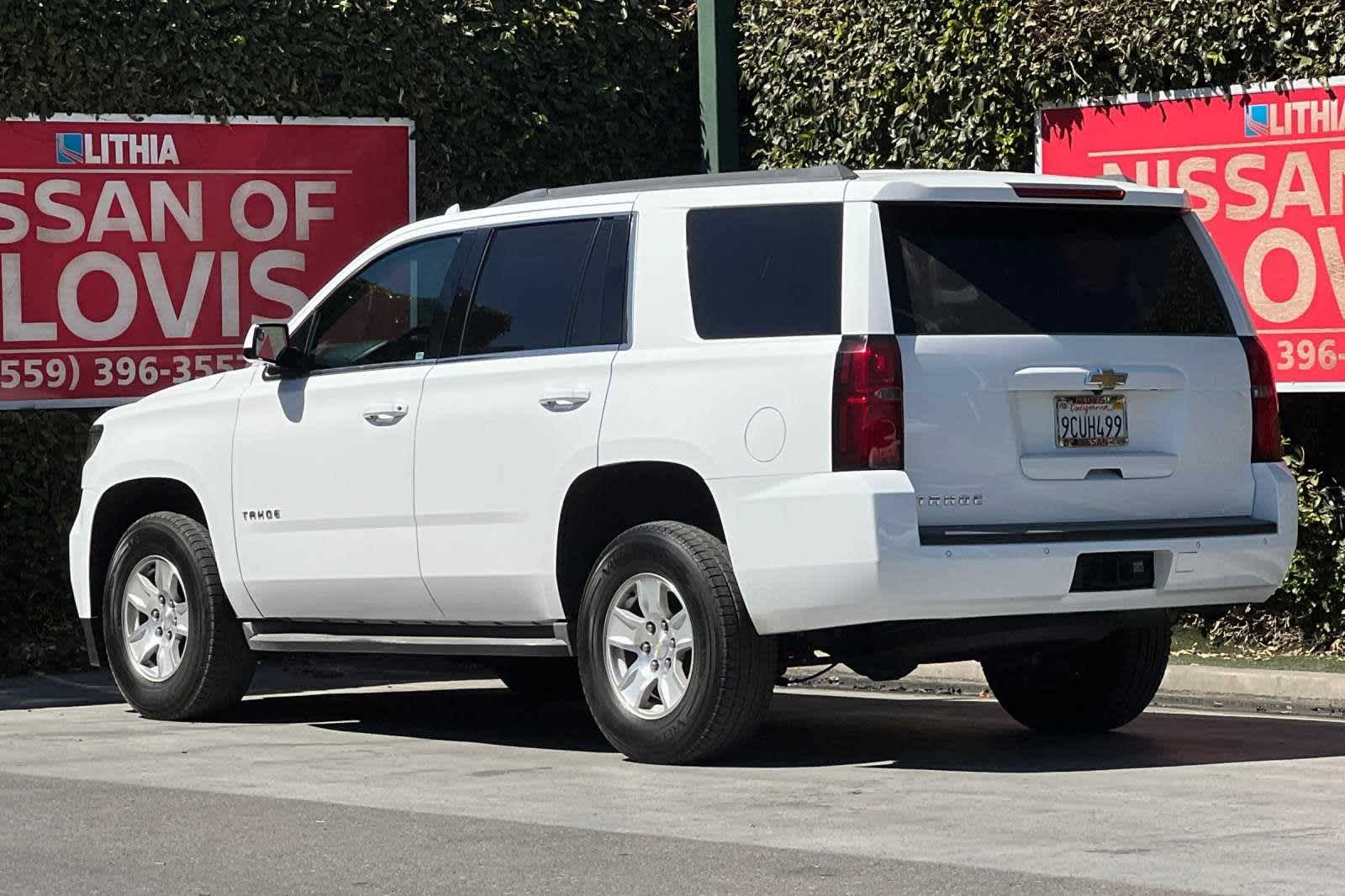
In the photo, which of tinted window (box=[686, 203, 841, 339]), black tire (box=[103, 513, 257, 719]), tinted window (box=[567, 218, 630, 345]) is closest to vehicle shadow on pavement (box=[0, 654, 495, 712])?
black tire (box=[103, 513, 257, 719])

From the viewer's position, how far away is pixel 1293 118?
12.1 m

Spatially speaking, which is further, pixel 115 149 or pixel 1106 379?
pixel 115 149

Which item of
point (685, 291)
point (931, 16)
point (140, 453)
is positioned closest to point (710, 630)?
point (685, 291)

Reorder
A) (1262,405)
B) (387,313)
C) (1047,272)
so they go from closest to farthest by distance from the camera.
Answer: (1047,272)
(1262,405)
(387,313)

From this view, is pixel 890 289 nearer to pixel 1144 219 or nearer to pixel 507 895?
pixel 1144 219

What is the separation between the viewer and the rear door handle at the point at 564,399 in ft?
30.2

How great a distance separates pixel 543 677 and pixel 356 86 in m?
4.04

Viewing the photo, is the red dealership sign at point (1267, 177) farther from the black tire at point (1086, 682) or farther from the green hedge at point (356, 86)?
the green hedge at point (356, 86)

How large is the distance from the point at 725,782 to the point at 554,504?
1.28m

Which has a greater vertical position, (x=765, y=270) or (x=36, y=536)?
(x=765, y=270)

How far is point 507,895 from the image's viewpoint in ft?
21.5

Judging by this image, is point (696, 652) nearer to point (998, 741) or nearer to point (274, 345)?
point (998, 741)

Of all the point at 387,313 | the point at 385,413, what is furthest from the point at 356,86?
the point at 385,413

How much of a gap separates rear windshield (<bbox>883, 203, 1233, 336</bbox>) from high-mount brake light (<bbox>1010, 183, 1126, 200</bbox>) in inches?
2.0
